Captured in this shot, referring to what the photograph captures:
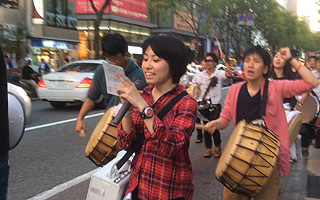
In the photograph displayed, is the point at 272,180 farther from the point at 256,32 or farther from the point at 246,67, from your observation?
the point at 256,32

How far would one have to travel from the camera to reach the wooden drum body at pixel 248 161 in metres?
2.48

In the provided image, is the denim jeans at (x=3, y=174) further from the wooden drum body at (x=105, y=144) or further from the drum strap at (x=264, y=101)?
the drum strap at (x=264, y=101)

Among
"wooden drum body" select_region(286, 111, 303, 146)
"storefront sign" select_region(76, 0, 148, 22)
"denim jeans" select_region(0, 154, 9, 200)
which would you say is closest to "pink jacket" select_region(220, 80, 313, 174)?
"wooden drum body" select_region(286, 111, 303, 146)

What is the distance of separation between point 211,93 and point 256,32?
45.3 meters

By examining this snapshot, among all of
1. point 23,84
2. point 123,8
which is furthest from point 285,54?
point 123,8

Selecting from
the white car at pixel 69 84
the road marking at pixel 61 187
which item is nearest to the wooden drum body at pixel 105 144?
the road marking at pixel 61 187

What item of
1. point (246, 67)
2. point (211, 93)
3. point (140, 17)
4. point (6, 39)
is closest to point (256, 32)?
point (140, 17)

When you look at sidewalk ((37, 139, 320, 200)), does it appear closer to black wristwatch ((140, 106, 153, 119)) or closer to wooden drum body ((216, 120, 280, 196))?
wooden drum body ((216, 120, 280, 196))

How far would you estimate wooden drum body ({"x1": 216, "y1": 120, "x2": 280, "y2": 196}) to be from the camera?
2.48 meters

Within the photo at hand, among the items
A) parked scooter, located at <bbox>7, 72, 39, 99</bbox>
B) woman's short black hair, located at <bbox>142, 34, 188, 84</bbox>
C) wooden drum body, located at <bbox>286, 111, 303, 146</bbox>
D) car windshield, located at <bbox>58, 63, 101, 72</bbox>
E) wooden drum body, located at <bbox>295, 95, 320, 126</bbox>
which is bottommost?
parked scooter, located at <bbox>7, 72, 39, 99</bbox>

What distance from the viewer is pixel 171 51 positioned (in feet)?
6.45

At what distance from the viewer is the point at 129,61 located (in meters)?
3.32

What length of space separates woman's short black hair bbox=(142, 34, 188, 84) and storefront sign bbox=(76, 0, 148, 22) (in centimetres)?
3022

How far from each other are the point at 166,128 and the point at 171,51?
1.33ft
